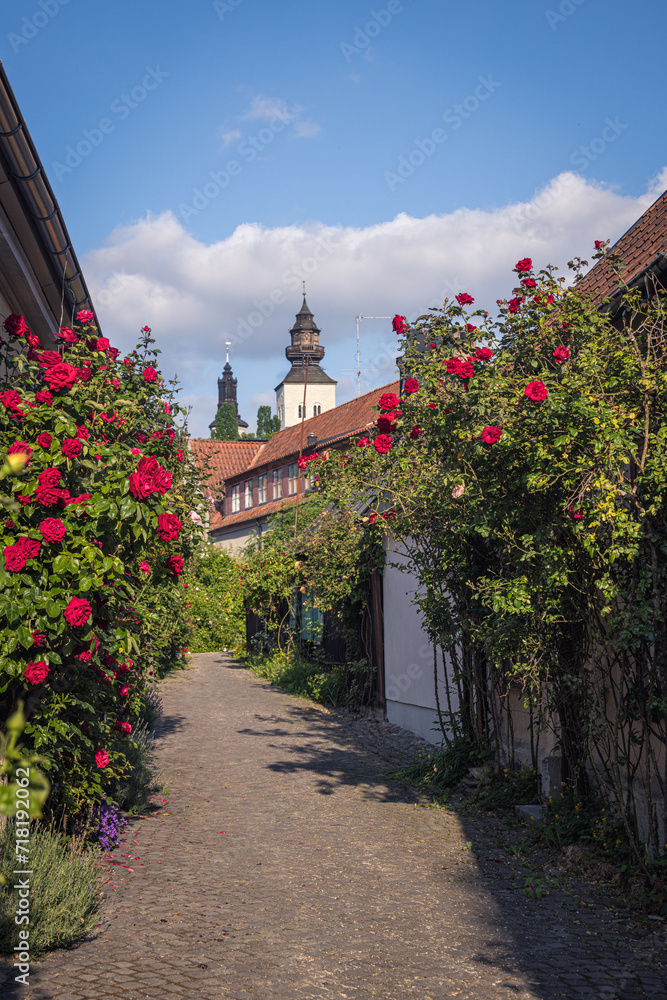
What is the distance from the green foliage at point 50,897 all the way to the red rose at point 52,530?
1.57 m

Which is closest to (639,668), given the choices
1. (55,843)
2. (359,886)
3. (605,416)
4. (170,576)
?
(605,416)

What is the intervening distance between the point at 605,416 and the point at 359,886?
316cm

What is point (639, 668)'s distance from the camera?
16.5ft

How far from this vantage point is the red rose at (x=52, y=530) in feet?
12.7

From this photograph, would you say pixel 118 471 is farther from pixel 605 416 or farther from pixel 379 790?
pixel 379 790

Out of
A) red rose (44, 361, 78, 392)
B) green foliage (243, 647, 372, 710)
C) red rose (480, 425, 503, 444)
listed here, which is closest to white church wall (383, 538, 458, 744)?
green foliage (243, 647, 372, 710)

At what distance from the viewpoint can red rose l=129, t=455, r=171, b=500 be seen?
152 inches

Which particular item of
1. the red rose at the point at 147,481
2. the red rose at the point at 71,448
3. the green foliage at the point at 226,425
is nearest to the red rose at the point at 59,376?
the red rose at the point at 71,448

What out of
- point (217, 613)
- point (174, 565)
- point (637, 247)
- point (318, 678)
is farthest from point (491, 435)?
point (217, 613)

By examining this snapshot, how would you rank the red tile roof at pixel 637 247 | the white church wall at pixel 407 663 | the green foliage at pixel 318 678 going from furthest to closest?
the green foliage at pixel 318 678 < the white church wall at pixel 407 663 < the red tile roof at pixel 637 247

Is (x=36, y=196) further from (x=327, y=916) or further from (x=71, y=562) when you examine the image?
(x=327, y=916)

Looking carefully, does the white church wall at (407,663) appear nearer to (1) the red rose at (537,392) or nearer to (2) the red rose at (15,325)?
(1) the red rose at (537,392)

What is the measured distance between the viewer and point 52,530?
3.87 meters

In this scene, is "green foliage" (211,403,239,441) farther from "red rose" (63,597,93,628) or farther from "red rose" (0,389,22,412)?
"red rose" (63,597,93,628)
